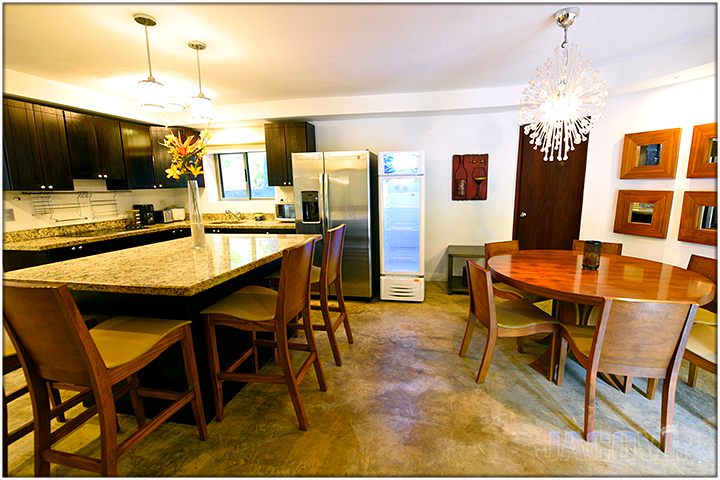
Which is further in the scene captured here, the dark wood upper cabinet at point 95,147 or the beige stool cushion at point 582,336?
the dark wood upper cabinet at point 95,147

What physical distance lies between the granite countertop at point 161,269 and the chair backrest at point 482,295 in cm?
134

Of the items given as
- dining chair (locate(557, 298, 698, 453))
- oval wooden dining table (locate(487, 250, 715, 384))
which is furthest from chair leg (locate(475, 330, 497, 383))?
dining chair (locate(557, 298, 698, 453))

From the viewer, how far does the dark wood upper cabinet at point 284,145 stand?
427 centimetres

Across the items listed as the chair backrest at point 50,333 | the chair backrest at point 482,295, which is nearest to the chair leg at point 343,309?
the chair backrest at point 482,295

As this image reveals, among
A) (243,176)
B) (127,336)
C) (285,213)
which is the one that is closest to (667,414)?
(127,336)

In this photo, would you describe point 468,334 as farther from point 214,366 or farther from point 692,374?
point 214,366

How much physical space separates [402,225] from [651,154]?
8.67ft

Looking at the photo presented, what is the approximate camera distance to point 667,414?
1.64m

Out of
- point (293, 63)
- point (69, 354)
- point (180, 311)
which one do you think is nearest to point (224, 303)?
point (180, 311)

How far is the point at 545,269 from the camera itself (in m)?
2.27

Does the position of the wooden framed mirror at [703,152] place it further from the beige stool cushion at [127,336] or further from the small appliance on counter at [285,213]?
the small appliance on counter at [285,213]

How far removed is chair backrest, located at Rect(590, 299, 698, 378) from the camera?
4.93 feet

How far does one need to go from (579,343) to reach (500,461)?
80 centimetres

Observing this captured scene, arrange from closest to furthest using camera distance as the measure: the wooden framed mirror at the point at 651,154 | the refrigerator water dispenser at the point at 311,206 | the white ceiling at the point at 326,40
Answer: the white ceiling at the point at 326,40 → the wooden framed mirror at the point at 651,154 → the refrigerator water dispenser at the point at 311,206
